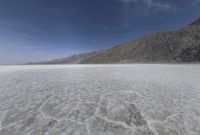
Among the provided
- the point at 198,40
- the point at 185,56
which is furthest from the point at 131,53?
the point at 198,40

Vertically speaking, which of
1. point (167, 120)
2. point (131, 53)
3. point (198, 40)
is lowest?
point (167, 120)

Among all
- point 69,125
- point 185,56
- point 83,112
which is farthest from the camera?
point 185,56

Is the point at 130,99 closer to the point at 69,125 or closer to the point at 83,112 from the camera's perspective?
the point at 83,112

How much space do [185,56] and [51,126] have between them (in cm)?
4891

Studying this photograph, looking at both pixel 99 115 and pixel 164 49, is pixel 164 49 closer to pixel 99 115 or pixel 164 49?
pixel 164 49

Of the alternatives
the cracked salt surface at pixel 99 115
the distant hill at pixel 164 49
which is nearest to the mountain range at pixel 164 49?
the distant hill at pixel 164 49

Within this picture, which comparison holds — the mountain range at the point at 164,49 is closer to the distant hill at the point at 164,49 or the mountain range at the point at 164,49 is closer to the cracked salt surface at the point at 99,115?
the distant hill at the point at 164,49

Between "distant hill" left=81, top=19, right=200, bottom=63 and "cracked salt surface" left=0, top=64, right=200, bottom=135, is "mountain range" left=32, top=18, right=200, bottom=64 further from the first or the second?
"cracked salt surface" left=0, top=64, right=200, bottom=135

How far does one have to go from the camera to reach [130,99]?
3.58 metres

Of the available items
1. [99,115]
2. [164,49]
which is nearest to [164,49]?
[164,49]

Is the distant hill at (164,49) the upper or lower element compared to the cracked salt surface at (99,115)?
upper

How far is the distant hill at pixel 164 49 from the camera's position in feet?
138

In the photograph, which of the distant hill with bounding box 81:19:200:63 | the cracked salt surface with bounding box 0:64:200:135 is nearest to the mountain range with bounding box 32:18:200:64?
the distant hill with bounding box 81:19:200:63

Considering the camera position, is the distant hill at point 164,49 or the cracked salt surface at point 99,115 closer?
the cracked salt surface at point 99,115
